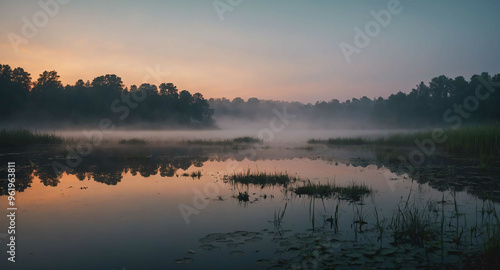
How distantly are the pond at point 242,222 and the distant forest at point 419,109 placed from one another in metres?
46.9

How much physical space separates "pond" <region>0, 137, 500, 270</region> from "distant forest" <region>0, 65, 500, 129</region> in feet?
165

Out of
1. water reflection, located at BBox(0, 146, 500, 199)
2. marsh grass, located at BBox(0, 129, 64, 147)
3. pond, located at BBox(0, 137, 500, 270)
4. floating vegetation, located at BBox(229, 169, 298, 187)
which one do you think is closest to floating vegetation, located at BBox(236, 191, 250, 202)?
pond, located at BBox(0, 137, 500, 270)

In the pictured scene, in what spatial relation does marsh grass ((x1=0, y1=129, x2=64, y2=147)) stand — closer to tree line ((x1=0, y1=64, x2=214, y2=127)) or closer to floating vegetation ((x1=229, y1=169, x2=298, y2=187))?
floating vegetation ((x1=229, y1=169, x2=298, y2=187))

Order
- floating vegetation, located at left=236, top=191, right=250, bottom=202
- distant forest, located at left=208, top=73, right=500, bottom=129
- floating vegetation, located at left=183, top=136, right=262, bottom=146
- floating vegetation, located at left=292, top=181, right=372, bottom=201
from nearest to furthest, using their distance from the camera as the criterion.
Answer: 1. floating vegetation, located at left=236, top=191, right=250, bottom=202
2. floating vegetation, located at left=292, top=181, right=372, bottom=201
3. floating vegetation, located at left=183, top=136, right=262, bottom=146
4. distant forest, located at left=208, top=73, right=500, bottom=129

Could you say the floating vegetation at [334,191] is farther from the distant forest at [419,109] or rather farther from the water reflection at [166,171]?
the distant forest at [419,109]

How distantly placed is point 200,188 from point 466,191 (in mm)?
9058

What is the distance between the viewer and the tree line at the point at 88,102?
59.0 meters

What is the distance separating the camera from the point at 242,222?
23.5 feet

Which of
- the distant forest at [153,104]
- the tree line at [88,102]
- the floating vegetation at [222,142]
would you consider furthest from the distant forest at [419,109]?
the tree line at [88,102]

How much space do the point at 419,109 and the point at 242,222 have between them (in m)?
89.5

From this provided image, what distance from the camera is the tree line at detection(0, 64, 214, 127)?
59.0m

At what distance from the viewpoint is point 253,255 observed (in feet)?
17.3

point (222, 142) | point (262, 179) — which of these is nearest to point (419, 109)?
point (222, 142)

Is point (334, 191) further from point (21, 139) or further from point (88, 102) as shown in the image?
point (88, 102)
